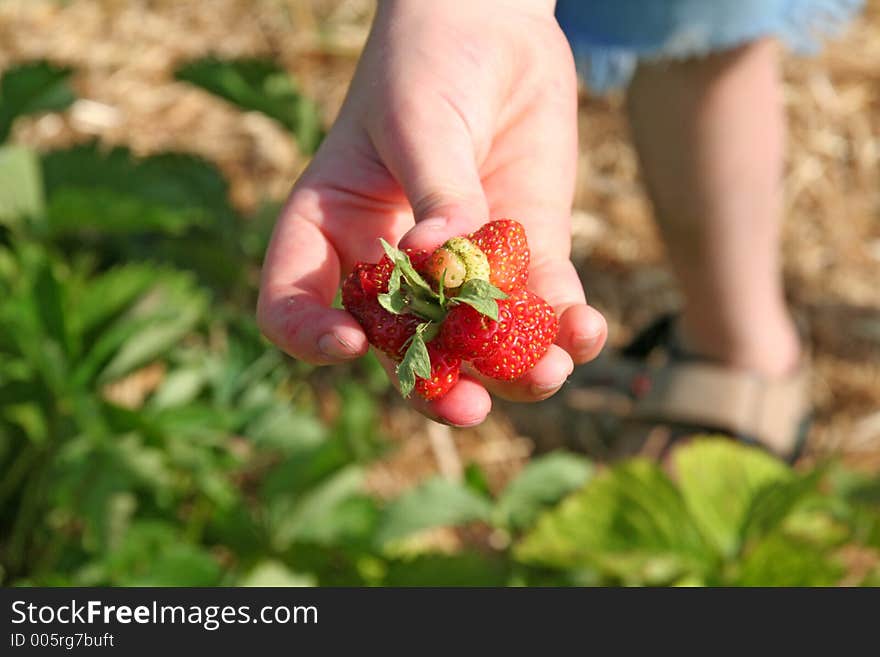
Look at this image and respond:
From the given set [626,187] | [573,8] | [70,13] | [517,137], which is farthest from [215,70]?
[70,13]

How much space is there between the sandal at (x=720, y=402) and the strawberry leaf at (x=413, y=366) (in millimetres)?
1437

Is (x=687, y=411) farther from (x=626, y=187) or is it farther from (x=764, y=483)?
(x=626, y=187)

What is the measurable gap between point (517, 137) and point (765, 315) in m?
1.17

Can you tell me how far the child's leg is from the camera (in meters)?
2.07

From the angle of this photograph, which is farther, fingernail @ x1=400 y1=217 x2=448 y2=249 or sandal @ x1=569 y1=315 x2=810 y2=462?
sandal @ x1=569 y1=315 x2=810 y2=462

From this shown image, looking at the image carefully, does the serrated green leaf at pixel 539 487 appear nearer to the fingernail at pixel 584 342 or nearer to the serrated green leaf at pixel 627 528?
the serrated green leaf at pixel 627 528

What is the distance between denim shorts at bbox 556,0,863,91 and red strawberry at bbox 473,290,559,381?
954mm

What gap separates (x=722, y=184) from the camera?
7.02ft

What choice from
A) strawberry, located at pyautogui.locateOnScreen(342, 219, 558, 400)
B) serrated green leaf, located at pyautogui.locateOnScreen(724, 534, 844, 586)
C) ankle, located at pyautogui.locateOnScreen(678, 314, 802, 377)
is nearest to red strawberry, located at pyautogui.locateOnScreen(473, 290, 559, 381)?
strawberry, located at pyautogui.locateOnScreen(342, 219, 558, 400)

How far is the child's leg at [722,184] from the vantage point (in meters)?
2.07

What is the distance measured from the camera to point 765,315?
7.55 feet

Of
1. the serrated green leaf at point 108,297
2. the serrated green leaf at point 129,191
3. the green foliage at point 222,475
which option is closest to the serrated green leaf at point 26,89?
the green foliage at point 222,475

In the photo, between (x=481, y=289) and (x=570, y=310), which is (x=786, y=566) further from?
(x=481, y=289)

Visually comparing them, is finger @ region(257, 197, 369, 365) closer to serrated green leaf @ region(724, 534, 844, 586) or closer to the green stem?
the green stem
